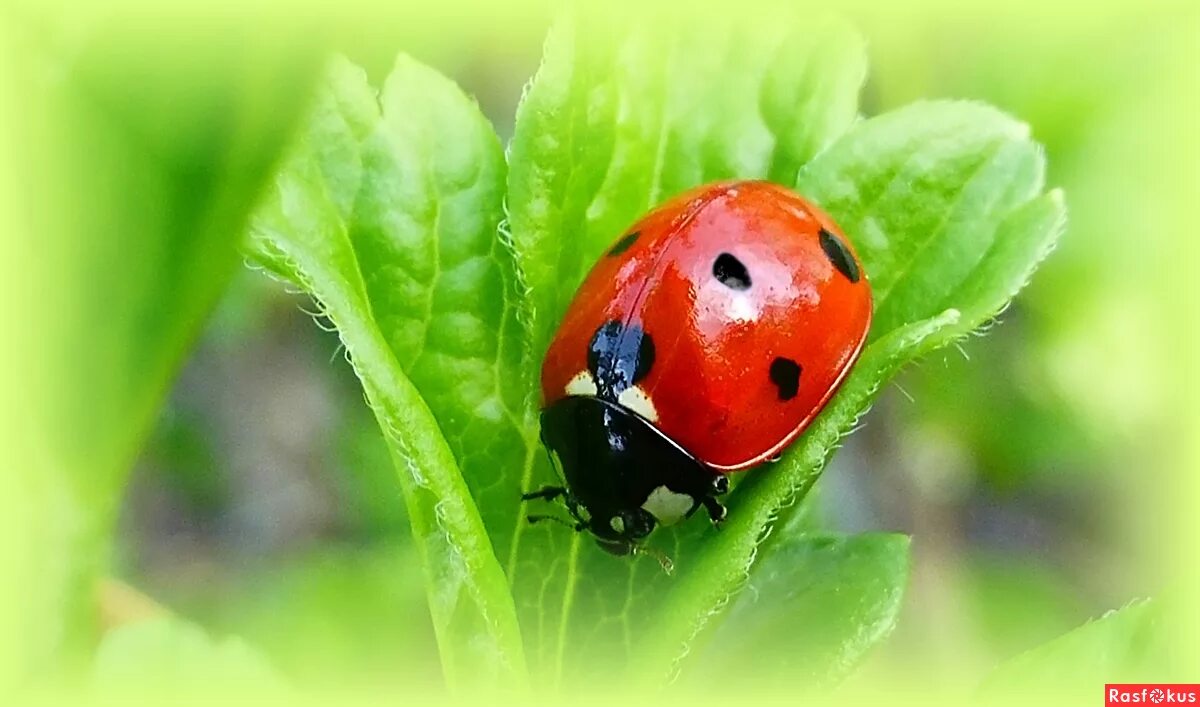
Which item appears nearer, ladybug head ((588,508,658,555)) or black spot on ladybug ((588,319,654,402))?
ladybug head ((588,508,658,555))

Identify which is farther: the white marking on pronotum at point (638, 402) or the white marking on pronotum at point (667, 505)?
the white marking on pronotum at point (638, 402)

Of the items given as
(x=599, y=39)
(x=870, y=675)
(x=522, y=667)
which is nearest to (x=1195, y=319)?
(x=870, y=675)

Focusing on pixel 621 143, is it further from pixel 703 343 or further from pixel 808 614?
pixel 808 614

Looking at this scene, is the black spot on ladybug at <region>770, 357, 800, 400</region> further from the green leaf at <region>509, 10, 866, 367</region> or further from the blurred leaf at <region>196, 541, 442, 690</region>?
the blurred leaf at <region>196, 541, 442, 690</region>

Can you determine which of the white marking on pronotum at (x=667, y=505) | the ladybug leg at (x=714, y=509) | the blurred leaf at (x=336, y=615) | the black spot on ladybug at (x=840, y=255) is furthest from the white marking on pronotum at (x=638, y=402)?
the blurred leaf at (x=336, y=615)

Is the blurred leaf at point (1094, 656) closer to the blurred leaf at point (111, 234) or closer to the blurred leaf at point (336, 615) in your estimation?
the blurred leaf at point (336, 615)

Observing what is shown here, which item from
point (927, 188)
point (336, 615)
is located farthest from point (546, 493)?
point (336, 615)

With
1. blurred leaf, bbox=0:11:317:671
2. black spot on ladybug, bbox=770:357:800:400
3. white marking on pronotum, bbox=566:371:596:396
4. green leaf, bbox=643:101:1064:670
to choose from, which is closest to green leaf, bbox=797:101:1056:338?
Result: green leaf, bbox=643:101:1064:670
